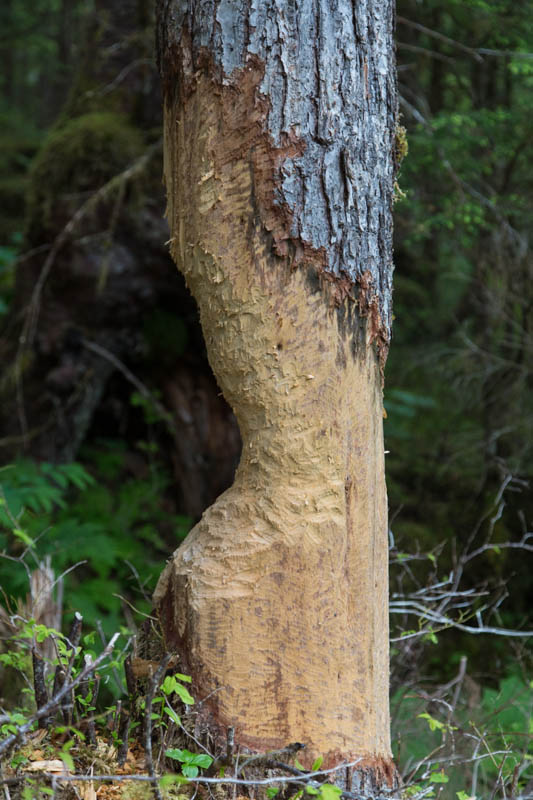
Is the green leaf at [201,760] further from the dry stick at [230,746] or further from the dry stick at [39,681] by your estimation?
the dry stick at [39,681]

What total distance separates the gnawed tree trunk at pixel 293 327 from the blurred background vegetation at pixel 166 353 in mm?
1966

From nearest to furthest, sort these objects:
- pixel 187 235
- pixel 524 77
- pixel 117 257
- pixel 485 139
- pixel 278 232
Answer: pixel 278 232
pixel 187 235
pixel 485 139
pixel 117 257
pixel 524 77

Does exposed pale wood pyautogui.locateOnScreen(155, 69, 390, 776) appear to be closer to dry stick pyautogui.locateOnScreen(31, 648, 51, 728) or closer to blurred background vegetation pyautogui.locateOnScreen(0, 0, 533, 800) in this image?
dry stick pyautogui.locateOnScreen(31, 648, 51, 728)

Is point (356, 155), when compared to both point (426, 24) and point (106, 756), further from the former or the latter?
point (426, 24)

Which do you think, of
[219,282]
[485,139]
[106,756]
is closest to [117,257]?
[485,139]

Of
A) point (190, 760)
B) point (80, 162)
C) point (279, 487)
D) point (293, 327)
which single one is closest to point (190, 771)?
point (190, 760)

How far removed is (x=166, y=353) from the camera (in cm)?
565

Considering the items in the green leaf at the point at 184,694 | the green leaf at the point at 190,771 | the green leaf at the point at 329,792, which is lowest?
the green leaf at the point at 190,771

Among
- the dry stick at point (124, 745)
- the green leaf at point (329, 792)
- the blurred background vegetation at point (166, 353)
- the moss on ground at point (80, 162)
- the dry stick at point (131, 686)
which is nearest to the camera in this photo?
the green leaf at point (329, 792)

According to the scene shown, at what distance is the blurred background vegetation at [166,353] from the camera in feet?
15.0

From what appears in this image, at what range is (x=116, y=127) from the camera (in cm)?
500

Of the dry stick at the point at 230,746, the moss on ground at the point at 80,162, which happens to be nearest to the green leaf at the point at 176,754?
the dry stick at the point at 230,746

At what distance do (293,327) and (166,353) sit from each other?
3.65 meters

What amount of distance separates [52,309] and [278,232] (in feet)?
11.1
